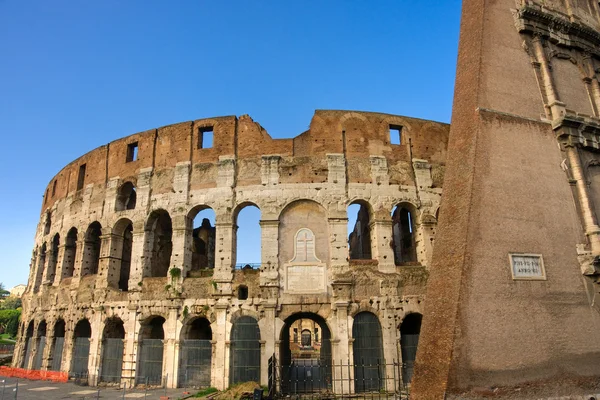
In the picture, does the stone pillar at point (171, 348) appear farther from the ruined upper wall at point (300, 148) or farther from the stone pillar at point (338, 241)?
the stone pillar at point (338, 241)

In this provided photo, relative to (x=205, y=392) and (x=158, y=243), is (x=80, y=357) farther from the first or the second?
(x=205, y=392)

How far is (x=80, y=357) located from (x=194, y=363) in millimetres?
5705

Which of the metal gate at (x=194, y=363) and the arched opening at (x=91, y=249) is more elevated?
Answer: the arched opening at (x=91, y=249)

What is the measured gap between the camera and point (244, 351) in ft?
47.7

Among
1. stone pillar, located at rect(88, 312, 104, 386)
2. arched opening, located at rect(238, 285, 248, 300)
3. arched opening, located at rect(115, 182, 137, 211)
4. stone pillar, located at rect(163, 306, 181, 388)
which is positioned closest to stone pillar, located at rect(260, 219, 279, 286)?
arched opening, located at rect(238, 285, 248, 300)

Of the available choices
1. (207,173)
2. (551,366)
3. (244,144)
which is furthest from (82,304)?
(551,366)

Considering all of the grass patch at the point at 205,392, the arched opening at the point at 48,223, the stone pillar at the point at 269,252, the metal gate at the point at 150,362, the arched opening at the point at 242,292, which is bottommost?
the grass patch at the point at 205,392

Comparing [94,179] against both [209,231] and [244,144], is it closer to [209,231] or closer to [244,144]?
[209,231]

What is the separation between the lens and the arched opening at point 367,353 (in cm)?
1390

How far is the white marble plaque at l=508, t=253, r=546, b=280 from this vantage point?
10.2 meters

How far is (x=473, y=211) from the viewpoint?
10.1 meters

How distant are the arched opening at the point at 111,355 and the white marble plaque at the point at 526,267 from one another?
14.0 meters

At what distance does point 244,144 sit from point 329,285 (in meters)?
6.58

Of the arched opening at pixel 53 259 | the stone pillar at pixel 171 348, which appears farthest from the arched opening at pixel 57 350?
the stone pillar at pixel 171 348
